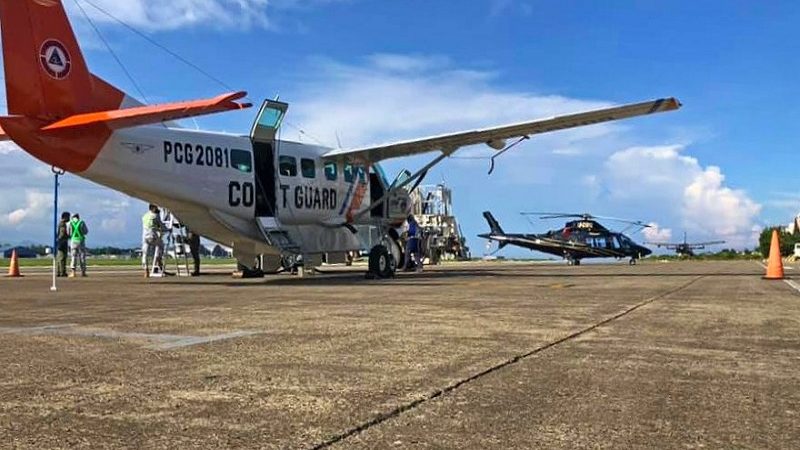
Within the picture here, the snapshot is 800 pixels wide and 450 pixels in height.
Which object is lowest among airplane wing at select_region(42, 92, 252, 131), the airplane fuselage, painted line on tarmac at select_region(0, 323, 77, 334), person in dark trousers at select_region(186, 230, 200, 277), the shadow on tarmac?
painted line on tarmac at select_region(0, 323, 77, 334)

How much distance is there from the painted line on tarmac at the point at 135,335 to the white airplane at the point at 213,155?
5.34 m

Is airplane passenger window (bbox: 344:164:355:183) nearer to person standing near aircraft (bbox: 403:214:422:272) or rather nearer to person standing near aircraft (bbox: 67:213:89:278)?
person standing near aircraft (bbox: 403:214:422:272)

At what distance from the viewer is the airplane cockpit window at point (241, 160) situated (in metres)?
15.5

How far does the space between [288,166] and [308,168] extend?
0.63m

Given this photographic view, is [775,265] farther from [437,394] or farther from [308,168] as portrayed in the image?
[437,394]

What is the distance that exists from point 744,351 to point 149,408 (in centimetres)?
414

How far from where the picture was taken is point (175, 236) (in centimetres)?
1988

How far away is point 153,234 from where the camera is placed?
19.3 meters

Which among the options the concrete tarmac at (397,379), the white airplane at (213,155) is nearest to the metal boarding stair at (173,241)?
the white airplane at (213,155)

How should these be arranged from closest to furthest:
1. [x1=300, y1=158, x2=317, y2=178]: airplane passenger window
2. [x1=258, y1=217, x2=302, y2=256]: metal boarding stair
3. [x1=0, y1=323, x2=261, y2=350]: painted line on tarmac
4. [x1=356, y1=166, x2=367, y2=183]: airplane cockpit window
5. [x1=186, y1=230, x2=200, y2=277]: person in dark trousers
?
[x1=0, y1=323, x2=261, y2=350]: painted line on tarmac < [x1=258, y1=217, x2=302, y2=256]: metal boarding stair < [x1=300, y1=158, x2=317, y2=178]: airplane passenger window < [x1=356, y1=166, x2=367, y2=183]: airplane cockpit window < [x1=186, y1=230, x2=200, y2=277]: person in dark trousers

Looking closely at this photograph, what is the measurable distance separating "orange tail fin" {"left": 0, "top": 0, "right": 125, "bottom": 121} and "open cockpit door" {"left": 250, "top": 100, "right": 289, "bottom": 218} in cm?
355

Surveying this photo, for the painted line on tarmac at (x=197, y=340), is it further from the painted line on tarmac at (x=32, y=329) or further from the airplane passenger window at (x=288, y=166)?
the airplane passenger window at (x=288, y=166)

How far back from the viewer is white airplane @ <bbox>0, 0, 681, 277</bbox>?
12.4 metres

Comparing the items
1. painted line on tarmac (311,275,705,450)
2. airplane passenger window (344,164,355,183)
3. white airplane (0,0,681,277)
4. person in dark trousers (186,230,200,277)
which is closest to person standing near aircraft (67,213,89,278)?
person in dark trousers (186,230,200,277)
